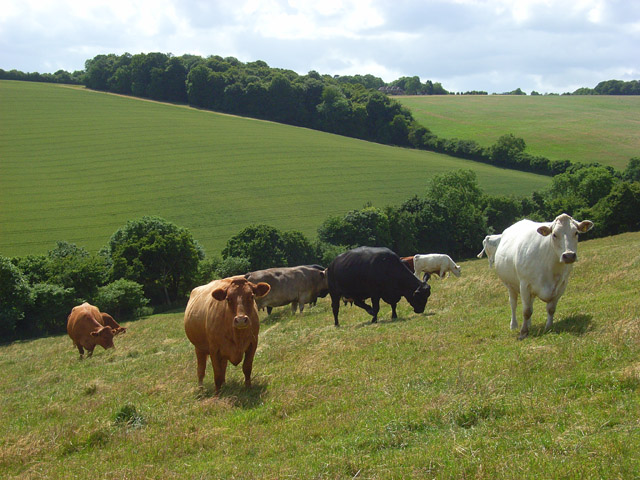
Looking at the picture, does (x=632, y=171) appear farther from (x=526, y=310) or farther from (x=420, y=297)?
(x=526, y=310)

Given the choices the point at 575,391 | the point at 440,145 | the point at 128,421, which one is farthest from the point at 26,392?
the point at 440,145

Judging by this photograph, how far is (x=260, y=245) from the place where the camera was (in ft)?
188

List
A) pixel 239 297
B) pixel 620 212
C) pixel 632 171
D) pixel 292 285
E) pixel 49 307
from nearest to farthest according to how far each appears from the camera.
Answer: pixel 239 297
pixel 292 285
pixel 49 307
pixel 620 212
pixel 632 171

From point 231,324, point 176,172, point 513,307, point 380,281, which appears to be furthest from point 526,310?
point 176,172

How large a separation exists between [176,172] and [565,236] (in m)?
78.4

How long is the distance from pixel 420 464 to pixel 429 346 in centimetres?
622

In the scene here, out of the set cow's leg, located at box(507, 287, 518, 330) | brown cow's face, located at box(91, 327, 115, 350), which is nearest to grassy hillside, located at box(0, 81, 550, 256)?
brown cow's face, located at box(91, 327, 115, 350)

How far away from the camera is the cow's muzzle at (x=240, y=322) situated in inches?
428

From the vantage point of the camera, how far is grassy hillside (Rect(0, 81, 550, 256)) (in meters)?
69.4

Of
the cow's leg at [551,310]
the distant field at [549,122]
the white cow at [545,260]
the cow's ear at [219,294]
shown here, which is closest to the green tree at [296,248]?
the white cow at [545,260]

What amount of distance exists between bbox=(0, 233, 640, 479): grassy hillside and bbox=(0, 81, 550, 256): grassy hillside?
5028 cm

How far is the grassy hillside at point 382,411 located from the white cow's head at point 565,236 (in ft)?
4.82

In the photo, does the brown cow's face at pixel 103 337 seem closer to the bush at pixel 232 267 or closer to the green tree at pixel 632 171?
the bush at pixel 232 267

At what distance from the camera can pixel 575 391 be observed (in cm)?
818
